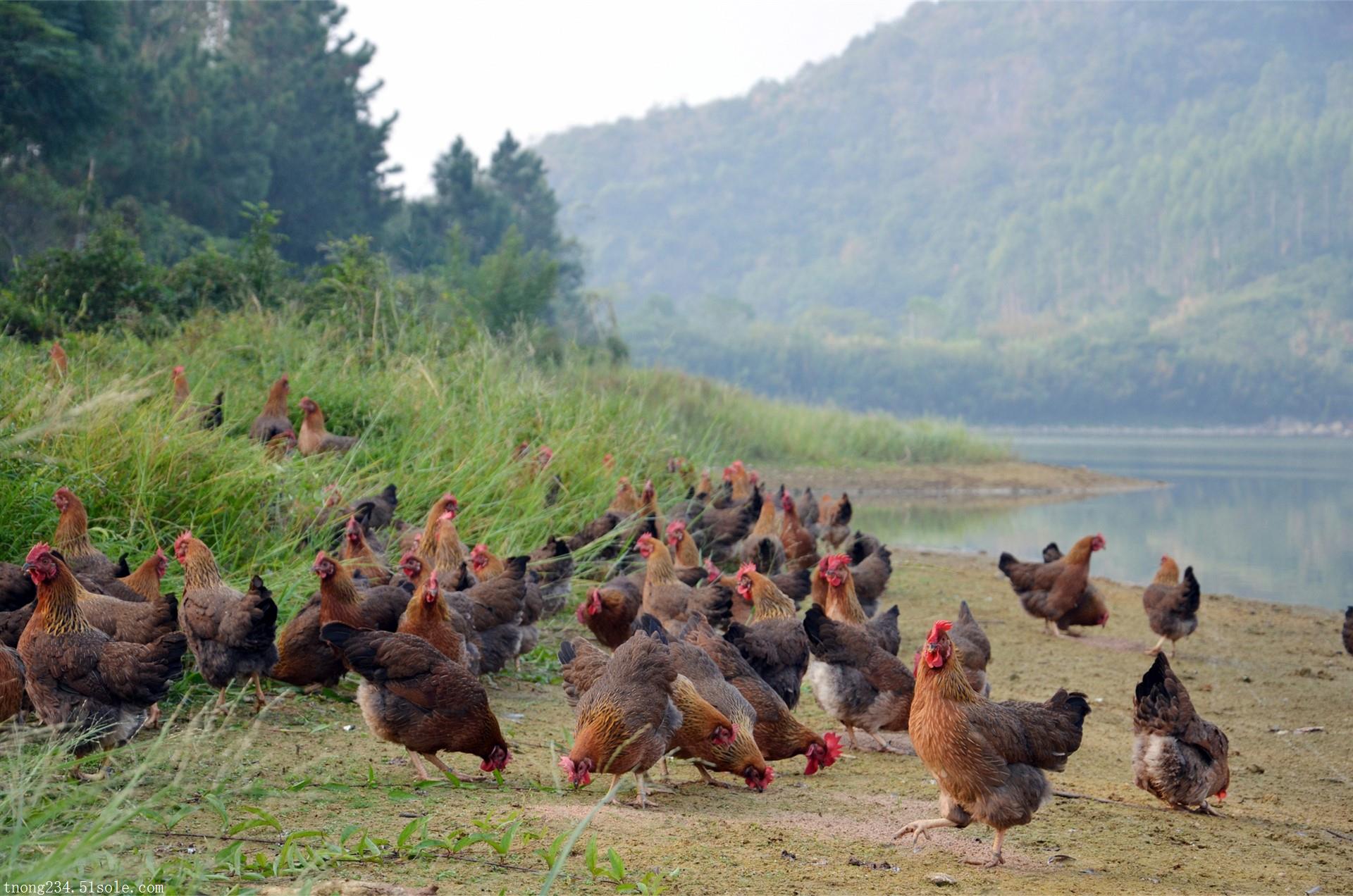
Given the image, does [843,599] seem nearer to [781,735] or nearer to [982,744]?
[781,735]

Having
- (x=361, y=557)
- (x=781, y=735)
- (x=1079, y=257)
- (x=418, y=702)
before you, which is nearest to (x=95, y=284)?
(x=361, y=557)

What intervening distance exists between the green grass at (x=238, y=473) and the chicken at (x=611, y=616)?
1.58 ft

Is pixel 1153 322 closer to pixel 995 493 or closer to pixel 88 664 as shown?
pixel 995 493

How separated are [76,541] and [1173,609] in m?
8.90

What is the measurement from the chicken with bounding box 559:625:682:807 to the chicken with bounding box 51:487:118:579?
3.02m

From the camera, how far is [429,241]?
136ft

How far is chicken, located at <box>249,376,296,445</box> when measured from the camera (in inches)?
411

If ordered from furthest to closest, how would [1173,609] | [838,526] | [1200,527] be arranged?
[1200,527]
[838,526]
[1173,609]

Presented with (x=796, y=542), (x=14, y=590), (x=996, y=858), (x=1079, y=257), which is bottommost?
(x=996, y=858)

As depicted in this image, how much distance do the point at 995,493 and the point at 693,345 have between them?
51.4m

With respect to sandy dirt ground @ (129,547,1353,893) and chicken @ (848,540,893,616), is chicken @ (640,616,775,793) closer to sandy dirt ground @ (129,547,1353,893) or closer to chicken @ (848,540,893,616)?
sandy dirt ground @ (129,547,1353,893)

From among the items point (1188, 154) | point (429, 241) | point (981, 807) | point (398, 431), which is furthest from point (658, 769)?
point (1188, 154)

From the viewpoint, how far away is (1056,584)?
11.4m

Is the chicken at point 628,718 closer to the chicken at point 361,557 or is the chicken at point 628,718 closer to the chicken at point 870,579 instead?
the chicken at point 361,557
